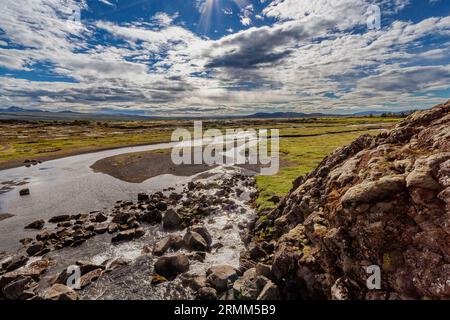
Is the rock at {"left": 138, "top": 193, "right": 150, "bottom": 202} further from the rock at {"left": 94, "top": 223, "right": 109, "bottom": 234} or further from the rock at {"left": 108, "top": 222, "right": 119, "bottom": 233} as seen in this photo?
the rock at {"left": 94, "top": 223, "right": 109, "bottom": 234}

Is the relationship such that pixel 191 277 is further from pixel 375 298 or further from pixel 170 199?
pixel 170 199

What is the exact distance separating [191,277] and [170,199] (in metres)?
24.5

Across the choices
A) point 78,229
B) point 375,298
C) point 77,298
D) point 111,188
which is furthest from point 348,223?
point 111,188

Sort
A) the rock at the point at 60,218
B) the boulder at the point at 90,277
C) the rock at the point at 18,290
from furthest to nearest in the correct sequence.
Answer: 1. the rock at the point at 60,218
2. the boulder at the point at 90,277
3. the rock at the point at 18,290

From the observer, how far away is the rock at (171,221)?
108ft

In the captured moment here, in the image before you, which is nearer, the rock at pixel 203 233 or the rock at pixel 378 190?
the rock at pixel 378 190

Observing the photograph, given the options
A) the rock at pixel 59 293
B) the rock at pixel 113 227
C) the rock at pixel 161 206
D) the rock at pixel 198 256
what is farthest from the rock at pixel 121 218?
the rock at pixel 59 293

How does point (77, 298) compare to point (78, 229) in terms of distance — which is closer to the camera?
point (77, 298)

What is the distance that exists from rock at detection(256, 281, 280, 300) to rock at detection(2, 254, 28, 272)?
23.5 m

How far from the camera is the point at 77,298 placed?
19500mm

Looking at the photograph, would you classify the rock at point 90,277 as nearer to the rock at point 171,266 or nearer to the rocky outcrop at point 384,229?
the rock at point 171,266

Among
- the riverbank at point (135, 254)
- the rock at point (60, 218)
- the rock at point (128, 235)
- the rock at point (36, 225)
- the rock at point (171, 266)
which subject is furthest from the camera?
the rock at point (60, 218)

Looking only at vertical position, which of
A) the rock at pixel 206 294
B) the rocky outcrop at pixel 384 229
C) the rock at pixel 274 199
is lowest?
the rock at pixel 206 294

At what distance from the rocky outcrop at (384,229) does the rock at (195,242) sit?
9911 millimetres
